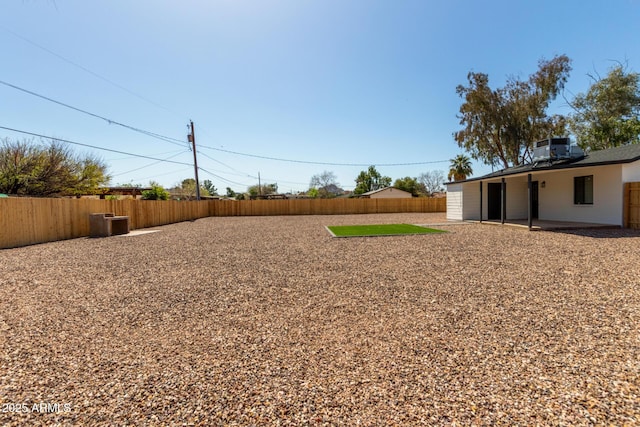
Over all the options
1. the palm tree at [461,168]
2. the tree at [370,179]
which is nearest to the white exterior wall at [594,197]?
the palm tree at [461,168]

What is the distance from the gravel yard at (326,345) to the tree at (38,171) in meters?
14.5

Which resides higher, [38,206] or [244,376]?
[38,206]

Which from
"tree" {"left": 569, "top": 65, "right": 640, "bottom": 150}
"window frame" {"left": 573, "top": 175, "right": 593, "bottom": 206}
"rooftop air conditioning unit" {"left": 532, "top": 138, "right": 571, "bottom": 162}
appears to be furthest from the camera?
"tree" {"left": 569, "top": 65, "right": 640, "bottom": 150}

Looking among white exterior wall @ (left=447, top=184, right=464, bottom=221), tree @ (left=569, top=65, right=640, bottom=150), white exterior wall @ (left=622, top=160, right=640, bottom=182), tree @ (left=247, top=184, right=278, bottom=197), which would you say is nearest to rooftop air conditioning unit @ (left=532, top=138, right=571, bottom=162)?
white exterior wall @ (left=622, top=160, right=640, bottom=182)

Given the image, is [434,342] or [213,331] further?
[213,331]

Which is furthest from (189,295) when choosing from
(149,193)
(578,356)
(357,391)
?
(149,193)

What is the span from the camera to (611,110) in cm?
2144

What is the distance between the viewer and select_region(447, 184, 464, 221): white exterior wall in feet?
54.6

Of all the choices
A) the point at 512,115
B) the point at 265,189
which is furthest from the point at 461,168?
the point at 265,189

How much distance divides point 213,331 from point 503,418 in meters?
2.49

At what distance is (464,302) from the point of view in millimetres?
3678

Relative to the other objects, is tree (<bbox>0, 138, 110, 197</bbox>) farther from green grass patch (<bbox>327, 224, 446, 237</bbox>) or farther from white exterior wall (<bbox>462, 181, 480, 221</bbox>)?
white exterior wall (<bbox>462, 181, 480, 221</bbox>)

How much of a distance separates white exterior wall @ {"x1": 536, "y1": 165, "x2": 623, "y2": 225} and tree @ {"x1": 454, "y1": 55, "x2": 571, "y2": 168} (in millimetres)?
10561

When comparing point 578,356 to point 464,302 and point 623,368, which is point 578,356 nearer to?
point 623,368
